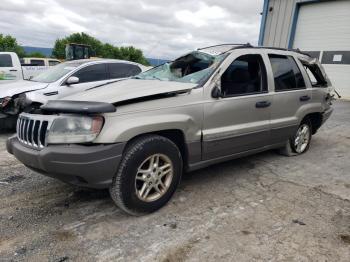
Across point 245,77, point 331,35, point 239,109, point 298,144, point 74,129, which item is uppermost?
point 331,35

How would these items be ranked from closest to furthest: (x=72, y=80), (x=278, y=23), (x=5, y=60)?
(x=72, y=80)
(x=5, y=60)
(x=278, y=23)

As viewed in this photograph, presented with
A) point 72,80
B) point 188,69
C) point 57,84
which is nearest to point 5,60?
point 57,84

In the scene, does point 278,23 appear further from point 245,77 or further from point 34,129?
point 34,129

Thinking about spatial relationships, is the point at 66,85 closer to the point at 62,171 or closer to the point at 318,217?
the point at 62,171

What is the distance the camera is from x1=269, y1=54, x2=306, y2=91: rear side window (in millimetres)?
4457

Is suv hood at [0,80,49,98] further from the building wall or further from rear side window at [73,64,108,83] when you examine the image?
the building wall

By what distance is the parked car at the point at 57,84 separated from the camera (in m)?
6.48

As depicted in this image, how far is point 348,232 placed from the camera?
2.96 m

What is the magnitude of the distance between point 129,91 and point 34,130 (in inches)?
37.8

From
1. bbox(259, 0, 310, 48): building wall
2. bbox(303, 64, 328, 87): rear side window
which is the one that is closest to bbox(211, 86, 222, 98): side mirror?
bbox(303, 64, 328, 87): rear side window

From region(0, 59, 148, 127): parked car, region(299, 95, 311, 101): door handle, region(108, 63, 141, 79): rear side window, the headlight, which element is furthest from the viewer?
region(108, 63, 141, 79): rear side window

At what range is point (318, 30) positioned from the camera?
13047mm

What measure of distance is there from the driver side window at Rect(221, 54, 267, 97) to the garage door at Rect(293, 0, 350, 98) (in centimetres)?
987

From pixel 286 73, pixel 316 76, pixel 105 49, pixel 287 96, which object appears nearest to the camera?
pixel 287 96
